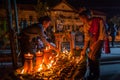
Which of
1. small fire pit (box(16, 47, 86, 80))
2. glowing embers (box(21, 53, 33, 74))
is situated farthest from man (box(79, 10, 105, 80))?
glowing embers (box(21, 53, 33, 74))

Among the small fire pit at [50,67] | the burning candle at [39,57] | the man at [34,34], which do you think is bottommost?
the small fire pit at [50,67]

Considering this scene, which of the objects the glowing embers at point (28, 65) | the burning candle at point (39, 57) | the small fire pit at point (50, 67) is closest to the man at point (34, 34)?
the small fire pit at point (50, 67)

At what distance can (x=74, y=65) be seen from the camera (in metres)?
6.97

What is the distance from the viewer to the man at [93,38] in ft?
23.0

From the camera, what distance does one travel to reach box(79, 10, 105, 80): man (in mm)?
7020

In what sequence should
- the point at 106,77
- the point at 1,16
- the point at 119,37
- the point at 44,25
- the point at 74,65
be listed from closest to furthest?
the point at 74,65, the point at 44,25, the point at 106,77, the point at 1,16, the point at 119,37

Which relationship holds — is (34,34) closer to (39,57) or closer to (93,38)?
(39,57)

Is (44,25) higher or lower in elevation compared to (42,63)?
higher

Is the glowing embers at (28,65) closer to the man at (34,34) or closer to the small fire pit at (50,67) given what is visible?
the small fire pit at (50,67)

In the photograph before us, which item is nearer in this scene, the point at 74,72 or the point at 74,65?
the point at 74,72

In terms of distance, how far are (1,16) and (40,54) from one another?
15.9m

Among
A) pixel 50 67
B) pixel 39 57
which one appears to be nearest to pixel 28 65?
pixel 39 57

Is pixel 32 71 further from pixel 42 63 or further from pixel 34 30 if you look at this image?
pixel 34 30

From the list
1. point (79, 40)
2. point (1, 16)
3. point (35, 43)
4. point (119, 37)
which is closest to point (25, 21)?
point (1, 16)
